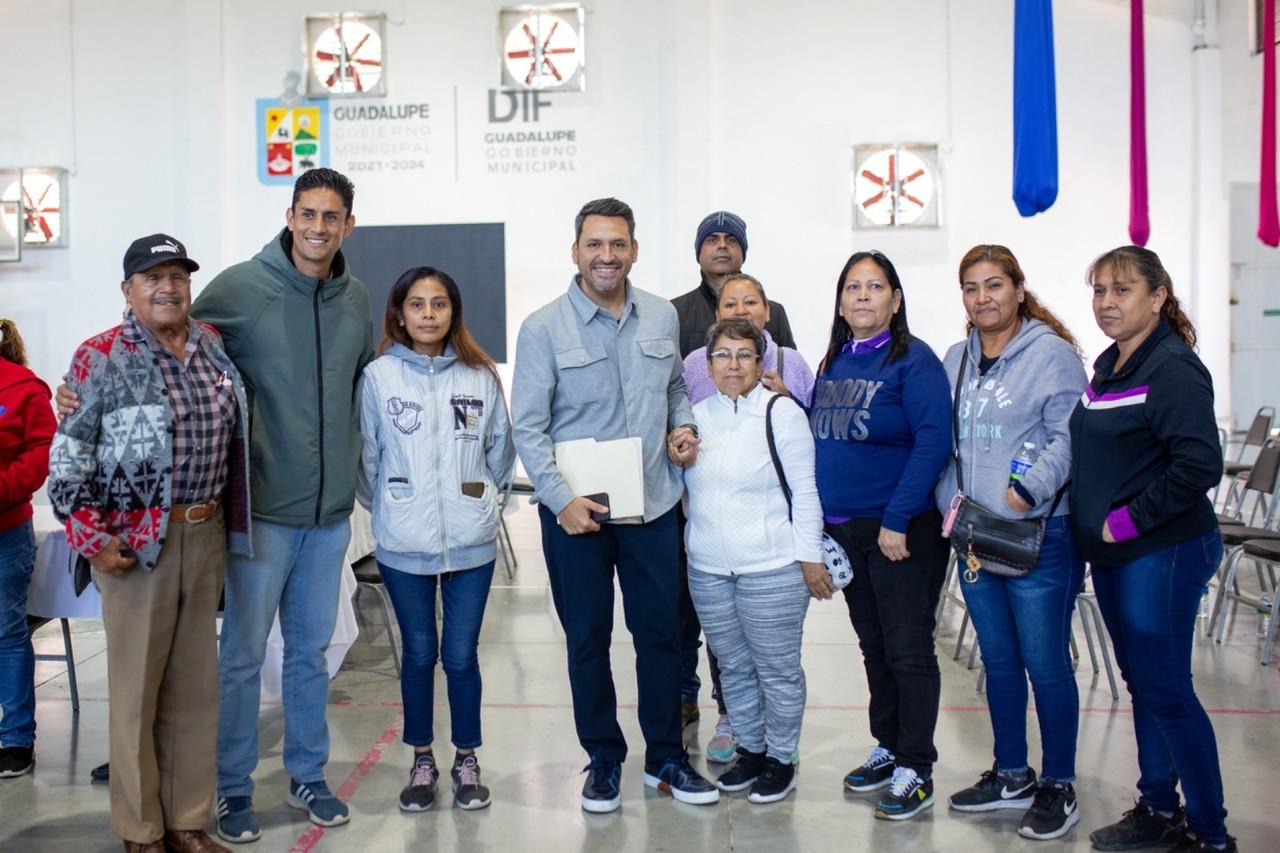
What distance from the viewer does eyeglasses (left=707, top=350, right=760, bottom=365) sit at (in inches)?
113

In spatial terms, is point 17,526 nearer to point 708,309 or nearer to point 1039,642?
point 708,309

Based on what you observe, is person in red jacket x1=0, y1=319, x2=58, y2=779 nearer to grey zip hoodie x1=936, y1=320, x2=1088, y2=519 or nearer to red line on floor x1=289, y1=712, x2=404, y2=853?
red line on floor x1=289, y1=712, x2=404, y2=853

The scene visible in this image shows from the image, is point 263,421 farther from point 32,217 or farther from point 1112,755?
point 32,217

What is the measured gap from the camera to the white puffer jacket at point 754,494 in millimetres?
2850

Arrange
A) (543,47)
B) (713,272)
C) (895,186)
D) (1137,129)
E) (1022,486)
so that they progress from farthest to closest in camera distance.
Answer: (543,47) < (895,186) < (1137,129) < (713,272) < (1022,486)

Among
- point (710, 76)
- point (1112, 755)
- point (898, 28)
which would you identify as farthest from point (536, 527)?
point (1112, 755)

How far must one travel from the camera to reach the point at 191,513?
2518mm

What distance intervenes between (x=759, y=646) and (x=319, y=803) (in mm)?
1231

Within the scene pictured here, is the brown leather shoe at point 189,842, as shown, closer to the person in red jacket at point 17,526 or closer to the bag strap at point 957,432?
the person in red jacket at point 17,526

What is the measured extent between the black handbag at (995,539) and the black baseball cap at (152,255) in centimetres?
190

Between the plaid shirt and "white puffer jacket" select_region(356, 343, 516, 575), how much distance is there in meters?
0.41

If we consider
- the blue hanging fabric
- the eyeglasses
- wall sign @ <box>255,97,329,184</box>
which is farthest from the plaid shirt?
wall sign @ <box>255,97,329,184</box>

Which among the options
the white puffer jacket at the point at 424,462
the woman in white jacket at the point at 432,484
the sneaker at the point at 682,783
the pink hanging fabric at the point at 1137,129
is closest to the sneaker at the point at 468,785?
the woman in white jacket at the point at 432,484

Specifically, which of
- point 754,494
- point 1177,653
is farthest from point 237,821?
point 1177,653
